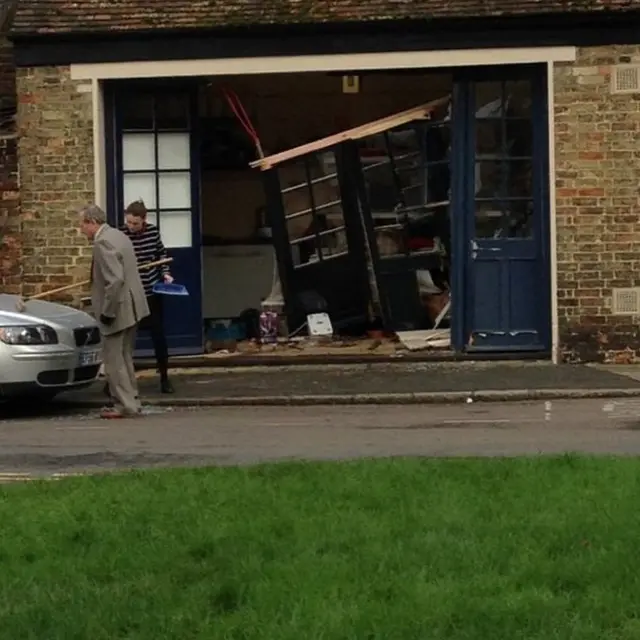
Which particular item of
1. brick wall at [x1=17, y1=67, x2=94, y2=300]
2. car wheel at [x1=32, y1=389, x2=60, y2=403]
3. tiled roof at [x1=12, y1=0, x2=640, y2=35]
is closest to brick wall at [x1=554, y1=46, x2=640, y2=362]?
tiled roof at [x1=12, y1=0, x2=640, y2=35]

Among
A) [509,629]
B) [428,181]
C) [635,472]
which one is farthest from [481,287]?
[509,629]

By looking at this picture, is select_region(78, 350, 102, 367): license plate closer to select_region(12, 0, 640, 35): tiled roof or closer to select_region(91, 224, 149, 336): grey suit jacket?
select_region(91, 224, 149, 336): grey suit jacket

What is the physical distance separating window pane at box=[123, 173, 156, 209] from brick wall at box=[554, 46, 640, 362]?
4.42 m

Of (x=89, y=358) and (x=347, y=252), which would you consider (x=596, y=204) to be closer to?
(x=347, y=252)

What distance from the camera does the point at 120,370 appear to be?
1291 centimetres

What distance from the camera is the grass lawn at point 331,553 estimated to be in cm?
546

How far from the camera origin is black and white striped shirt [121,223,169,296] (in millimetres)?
14172

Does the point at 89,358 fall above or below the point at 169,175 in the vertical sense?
below

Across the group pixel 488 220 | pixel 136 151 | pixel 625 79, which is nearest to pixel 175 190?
pixel 136 151

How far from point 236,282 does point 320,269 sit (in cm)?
116

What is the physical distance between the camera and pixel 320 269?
18562 mm

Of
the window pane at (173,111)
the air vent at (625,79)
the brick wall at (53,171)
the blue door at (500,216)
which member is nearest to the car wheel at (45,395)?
the brick wall at (53,171)

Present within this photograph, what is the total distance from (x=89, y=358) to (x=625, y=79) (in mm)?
6399

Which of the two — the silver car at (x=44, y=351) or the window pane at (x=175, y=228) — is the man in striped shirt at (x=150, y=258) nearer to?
the silver car at (x=44, y=351)
